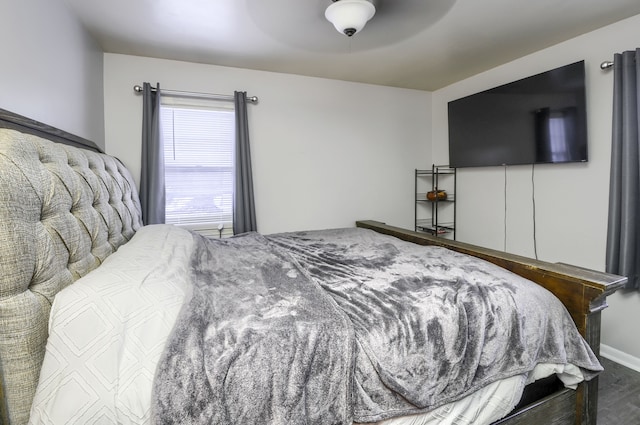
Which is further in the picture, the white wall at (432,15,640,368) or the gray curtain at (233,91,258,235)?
the gray curtain at (233,91,258,235)

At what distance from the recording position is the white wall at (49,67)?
127cm

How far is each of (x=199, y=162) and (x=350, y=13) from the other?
5.95 ft

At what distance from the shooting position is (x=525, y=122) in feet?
8.50

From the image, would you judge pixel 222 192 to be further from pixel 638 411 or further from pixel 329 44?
pixel 638 411

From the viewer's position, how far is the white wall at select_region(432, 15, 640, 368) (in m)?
2.17

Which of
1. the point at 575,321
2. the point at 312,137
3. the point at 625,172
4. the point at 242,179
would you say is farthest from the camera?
the point at 312,137

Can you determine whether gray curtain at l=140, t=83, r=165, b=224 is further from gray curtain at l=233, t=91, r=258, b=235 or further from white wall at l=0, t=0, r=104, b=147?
gray curtain at l=233, t=91, r=258, b=235

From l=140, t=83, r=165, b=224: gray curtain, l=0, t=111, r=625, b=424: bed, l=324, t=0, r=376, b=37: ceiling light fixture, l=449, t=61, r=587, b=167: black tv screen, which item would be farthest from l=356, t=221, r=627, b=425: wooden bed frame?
l=140, t=83, r=165, b=224: gray curtain

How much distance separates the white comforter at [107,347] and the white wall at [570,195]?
2.21 m

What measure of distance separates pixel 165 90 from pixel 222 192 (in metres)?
0.98

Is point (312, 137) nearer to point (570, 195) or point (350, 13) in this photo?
point (350, 13)

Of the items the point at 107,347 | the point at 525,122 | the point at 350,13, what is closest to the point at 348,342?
the point at 107,347

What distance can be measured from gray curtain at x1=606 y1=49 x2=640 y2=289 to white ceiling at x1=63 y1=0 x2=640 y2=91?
1.37 ft

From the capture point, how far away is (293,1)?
178cm
